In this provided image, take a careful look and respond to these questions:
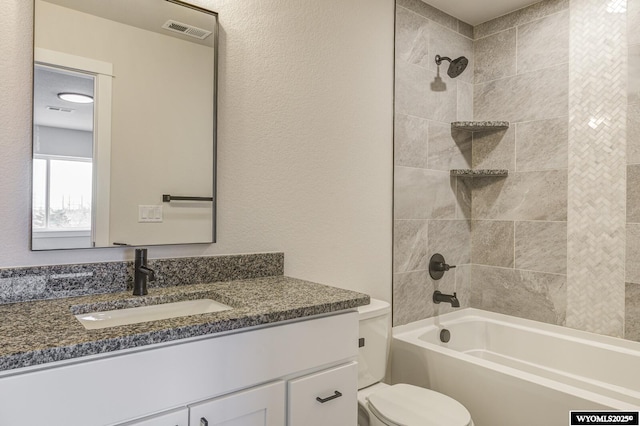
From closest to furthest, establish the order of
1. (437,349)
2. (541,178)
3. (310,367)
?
(310,367) < (437,349) < (541,178)

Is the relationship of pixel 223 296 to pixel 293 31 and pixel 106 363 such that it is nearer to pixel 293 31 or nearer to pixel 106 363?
pixel 106 363

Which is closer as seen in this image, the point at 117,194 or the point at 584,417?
the point at 117,194

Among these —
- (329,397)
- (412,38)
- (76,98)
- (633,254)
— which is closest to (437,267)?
(633,254)

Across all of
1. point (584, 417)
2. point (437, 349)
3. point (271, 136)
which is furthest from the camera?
point (437, 349)

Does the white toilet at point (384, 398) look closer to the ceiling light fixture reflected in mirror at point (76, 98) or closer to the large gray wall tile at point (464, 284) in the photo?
the large gray wall tile at point (464, 284)

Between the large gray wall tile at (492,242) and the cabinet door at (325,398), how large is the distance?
5.53 feet

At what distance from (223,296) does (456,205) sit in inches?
73.0

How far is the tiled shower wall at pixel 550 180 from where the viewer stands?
2271mm

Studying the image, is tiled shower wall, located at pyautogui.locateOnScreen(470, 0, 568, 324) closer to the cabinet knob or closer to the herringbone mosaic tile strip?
the herringbone mosaic tile strip

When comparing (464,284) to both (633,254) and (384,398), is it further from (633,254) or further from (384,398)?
(384,398)

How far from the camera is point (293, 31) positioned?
1.99m

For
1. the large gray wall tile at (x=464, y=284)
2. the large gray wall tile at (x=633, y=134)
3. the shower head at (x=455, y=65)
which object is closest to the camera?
the large gray wall tile at (x=633, y=134)

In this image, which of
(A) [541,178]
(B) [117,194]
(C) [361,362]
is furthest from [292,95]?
(A) [541,178]

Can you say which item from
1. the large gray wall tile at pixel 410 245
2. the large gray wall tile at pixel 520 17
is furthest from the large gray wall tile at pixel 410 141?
the large gray wall tile at pixel 520 17
